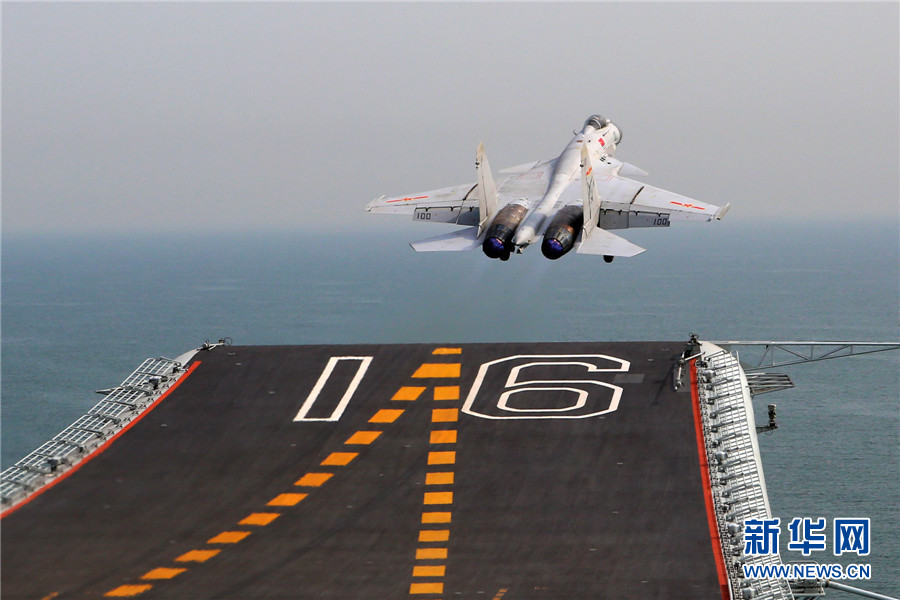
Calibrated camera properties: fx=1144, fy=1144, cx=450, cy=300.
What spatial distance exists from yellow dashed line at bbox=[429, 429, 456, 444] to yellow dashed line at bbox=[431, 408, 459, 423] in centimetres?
152

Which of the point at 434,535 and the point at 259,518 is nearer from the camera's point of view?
the point at 434,535

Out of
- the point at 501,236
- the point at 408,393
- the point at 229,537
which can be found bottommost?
the point at 229,537

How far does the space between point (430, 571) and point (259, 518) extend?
10631 mm

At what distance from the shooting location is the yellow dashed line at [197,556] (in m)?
51.3

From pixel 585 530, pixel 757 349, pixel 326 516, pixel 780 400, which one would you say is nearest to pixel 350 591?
pixel 326 516

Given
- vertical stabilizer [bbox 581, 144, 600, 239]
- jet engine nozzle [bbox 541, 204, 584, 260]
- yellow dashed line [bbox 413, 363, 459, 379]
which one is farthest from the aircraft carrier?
vertical stabilizer [bbox 581, 144, 600, 239]

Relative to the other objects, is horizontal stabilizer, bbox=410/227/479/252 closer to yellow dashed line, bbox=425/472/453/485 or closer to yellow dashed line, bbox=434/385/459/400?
yellow dashed line, bbox=434/385/459/400

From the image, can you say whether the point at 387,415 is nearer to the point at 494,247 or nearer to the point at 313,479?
the point at 313,479

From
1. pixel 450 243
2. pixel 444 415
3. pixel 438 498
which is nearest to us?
pixel 438 498

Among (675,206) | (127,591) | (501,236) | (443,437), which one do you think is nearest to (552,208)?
(501,236)

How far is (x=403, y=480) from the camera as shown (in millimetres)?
59938

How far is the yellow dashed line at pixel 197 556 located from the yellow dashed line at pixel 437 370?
2517 cm

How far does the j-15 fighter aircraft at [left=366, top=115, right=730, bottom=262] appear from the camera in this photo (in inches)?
2653

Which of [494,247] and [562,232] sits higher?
[562,232]
